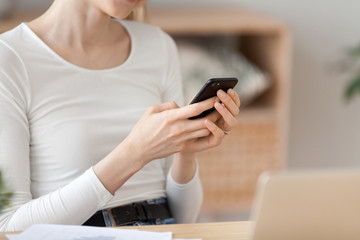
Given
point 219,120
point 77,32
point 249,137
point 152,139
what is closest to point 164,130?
point 152,139

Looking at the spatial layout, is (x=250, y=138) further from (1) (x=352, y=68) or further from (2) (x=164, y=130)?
(2) (x=164, y=130)

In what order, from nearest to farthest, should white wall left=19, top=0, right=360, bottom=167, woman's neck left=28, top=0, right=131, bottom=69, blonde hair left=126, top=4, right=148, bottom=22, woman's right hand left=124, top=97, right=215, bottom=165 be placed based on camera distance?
woman's right hand left=124, top=97, right=215, bottom=165 → woman's neck left=28, top=0, right=131, bottom=69 → blonde hair left=126, top=4, right=148, bottom=22 → white wall left=19, top=0, right=360, bottom=167

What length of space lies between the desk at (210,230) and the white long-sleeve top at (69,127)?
149mm

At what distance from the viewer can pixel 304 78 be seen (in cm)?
261

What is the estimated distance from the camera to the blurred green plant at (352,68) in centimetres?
220

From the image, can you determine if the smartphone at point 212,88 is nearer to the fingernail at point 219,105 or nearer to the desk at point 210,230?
the fingernail at point 219,105

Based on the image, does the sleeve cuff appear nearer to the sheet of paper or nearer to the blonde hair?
the sheet of paper

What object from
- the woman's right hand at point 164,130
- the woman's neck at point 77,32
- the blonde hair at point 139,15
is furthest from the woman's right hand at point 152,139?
the blonde hair at point 139,15

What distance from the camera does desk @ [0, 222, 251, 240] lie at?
0.93 m

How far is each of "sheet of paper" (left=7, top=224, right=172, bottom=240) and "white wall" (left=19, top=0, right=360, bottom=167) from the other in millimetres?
1676

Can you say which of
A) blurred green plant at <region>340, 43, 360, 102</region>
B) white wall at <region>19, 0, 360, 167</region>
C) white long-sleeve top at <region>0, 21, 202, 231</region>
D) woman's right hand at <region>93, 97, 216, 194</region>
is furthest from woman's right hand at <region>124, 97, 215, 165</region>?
white wall at <region>19, 0, 360, 167</region>

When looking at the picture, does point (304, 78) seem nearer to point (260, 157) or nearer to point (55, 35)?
point (260, 157)

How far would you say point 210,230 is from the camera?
0.95m

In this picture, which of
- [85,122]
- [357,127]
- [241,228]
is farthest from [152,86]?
[357,127]
